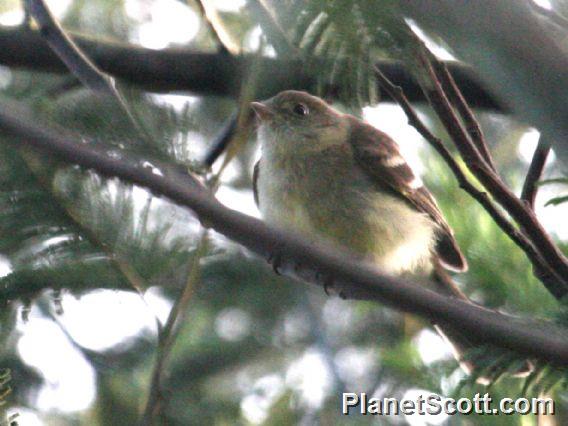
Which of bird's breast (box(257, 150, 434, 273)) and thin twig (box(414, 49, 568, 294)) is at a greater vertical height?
thin twig (box(414, 49, 568, 294))

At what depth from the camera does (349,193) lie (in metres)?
5.86

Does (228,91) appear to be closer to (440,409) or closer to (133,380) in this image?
(133,380)

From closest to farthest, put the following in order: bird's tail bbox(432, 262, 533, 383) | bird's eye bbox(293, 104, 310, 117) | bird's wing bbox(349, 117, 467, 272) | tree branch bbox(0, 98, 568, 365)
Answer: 1. tree branch bbox(0, 98, 568, 365)
2. bird's tail bbox(432, 262, 533, 383)
3. bird's wing bbox(349, 117, 467, 272)
4. bird's eye bbox(293, 104, 310, 117)

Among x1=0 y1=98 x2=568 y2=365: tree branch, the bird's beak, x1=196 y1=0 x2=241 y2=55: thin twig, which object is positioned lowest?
the bird's beak

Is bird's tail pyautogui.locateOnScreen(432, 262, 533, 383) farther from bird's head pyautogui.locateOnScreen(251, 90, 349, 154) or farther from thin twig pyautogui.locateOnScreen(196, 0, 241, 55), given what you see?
thin twig pyautogui.locateOnScreen(196, 0, 241, 55)

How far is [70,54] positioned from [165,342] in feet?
5.75

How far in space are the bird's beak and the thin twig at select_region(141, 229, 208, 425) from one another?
3.31 meters

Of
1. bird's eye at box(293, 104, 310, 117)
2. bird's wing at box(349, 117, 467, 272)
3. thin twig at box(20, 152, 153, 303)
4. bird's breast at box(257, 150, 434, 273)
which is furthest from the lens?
bird's eye at box(293, 104, 310, 117)

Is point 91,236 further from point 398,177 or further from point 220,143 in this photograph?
point 398,177

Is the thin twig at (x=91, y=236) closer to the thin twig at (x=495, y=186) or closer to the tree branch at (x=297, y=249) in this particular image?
the tree branch at (x=297, y=249)

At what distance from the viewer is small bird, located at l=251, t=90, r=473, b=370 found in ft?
18.7

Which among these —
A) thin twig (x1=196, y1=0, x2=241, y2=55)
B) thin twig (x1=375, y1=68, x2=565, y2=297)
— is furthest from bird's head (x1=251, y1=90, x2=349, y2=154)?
thin twig (x1=375, y1=68, x2=565, y2=297)

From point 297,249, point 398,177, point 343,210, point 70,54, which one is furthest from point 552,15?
point 398,177

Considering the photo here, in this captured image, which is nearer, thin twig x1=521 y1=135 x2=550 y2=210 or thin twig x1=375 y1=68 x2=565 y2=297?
thin twig x1=375 y1=68 x2=565 y2=297
